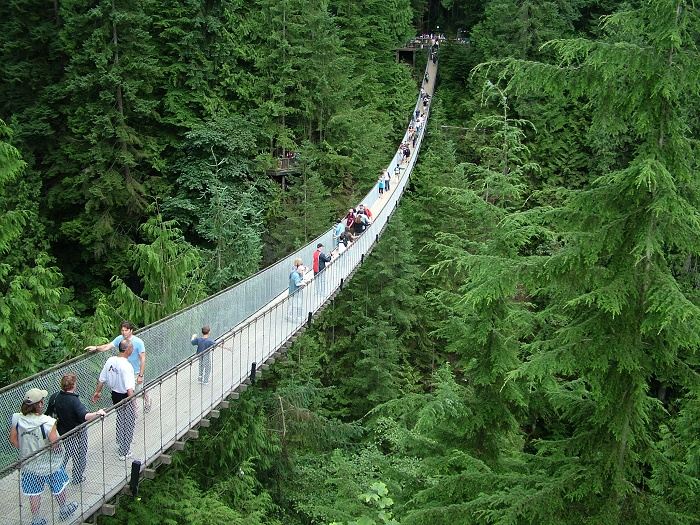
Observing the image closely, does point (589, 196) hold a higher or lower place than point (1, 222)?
higher

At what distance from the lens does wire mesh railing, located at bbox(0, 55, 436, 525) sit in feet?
18.1

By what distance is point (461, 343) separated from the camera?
28.2ft

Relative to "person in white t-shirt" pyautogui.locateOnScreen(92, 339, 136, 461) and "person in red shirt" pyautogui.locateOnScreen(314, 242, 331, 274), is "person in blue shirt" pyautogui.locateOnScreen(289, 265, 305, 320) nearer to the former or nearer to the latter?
"person in red shirt" pyautogui.locateOnScreen(314, 242, 331, 274)

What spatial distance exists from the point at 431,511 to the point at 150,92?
17.1m

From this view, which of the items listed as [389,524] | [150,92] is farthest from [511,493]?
[150,92]

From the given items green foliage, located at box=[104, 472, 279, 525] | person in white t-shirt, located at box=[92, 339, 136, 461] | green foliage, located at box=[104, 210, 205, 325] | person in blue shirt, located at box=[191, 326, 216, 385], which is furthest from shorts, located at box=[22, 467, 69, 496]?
green foliage, located at box=[104, 210, 205, 325]

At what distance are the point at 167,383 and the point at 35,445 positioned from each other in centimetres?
216

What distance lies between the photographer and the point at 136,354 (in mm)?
6723

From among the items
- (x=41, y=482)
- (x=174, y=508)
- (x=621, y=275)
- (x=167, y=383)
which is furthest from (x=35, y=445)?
(x=621, y=275)

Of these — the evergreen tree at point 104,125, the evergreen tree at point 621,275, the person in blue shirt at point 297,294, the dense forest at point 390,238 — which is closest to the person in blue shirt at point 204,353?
the dense forest at point 390,238

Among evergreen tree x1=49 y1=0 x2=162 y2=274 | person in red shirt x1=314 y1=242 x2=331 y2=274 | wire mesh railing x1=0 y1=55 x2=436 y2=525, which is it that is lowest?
wire mesh railing x1=0 y1=55 x2=436 y2=525

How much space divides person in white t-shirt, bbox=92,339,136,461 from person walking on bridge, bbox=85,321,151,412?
175 millimetres

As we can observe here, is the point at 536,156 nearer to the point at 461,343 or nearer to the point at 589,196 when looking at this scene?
the point at 461,343

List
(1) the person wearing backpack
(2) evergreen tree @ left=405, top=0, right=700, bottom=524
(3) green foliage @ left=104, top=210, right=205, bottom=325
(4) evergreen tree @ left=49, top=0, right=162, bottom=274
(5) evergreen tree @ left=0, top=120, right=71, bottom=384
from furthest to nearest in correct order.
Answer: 1. (4) evergreen tree @ left=49, top=0, right=162, bottom=274
2. (3) green foliage @ left=104, top=210, right=205, bottom=325
3. (5) evergreen tree @ left=0, top=120, right=71, bottom=384
4. (1) the person wearing backpack
5. (2) evergreen tree @ left=405, top=0, right=700, bottom=524
